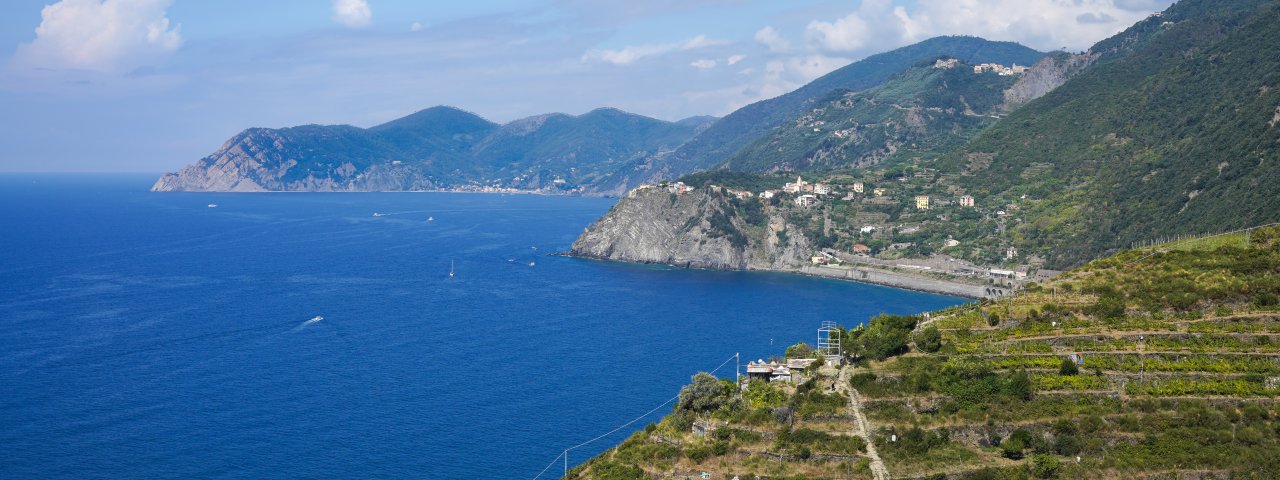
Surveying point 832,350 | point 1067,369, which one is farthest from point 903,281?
point 1067,369

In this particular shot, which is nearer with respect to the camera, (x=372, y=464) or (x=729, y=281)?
(x=372, y=464)

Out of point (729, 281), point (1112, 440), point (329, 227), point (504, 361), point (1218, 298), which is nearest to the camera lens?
point (1112, 440)

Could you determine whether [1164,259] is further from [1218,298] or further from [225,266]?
[225,266]

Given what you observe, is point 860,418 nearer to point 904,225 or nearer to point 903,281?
point 903,281

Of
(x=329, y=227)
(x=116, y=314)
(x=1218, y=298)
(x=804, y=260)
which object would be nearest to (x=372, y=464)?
(x=1218, y=298)

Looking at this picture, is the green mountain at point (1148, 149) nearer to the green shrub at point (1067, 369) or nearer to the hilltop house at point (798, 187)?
the hilltop house at point (798, 187)

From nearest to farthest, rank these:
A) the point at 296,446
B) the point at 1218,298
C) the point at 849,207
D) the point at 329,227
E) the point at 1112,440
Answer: the point at 1112,440 → the point at 1218,298 → the point at 296,446 → the point at 849,207 → the point at 329,227

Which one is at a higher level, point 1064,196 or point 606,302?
point 1064,196
